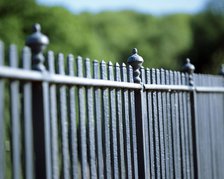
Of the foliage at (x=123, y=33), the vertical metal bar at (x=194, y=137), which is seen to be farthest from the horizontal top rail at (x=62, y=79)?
the foliage at (x=123, y=33)

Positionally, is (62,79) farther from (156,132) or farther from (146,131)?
(156,132)

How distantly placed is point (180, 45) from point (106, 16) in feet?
32.3

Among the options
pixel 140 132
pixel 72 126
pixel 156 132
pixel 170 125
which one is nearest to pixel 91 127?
pixel 72 126

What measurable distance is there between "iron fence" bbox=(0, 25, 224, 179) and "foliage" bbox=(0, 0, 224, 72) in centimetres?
1362

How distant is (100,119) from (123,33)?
62.4 metres

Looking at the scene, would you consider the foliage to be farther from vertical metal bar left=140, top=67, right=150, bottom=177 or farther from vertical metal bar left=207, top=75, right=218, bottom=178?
vertical metal bar left=140, top=67, right=150, bottom=177

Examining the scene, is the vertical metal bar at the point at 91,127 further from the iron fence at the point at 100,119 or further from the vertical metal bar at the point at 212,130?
the vertical metal bar at the point at 212,130

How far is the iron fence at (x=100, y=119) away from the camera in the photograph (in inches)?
117

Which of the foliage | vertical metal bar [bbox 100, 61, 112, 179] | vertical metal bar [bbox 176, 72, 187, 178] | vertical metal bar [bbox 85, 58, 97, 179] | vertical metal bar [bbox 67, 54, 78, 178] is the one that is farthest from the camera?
the foliage

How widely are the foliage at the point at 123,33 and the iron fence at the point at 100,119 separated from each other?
13622mm

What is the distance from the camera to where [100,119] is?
12.6 feet

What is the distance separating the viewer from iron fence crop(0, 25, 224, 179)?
298cm

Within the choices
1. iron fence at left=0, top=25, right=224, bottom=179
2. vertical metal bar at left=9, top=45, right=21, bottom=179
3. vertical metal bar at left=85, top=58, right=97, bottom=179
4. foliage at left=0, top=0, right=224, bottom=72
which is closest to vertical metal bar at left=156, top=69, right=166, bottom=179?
iron fence at left=0, top=25, right=224, bottom=179

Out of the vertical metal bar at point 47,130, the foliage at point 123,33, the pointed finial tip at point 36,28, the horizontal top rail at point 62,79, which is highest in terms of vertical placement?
the foliage at point 123,33
